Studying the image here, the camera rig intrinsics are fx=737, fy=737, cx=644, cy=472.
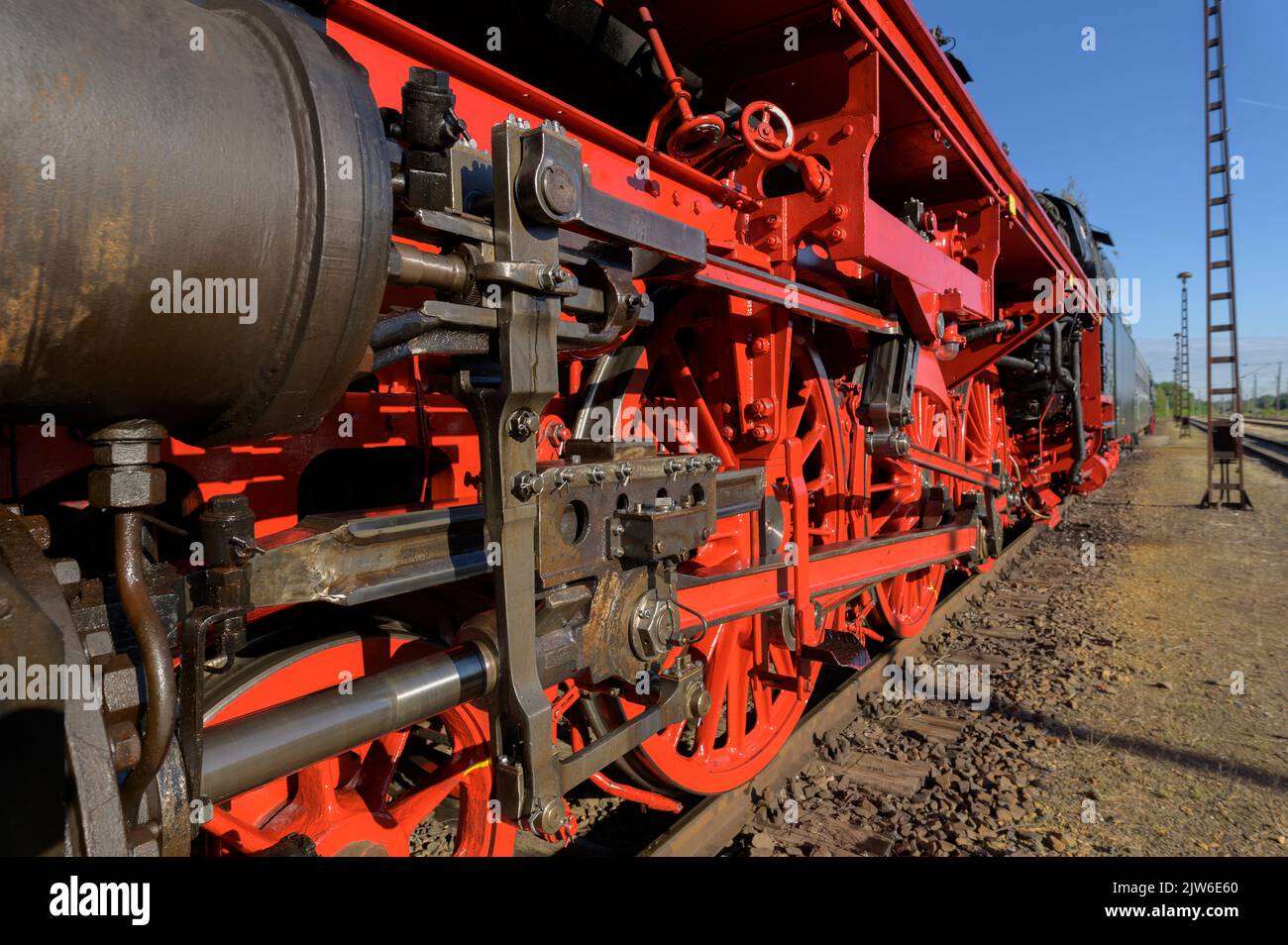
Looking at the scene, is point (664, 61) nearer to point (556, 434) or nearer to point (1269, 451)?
point (556, 434)

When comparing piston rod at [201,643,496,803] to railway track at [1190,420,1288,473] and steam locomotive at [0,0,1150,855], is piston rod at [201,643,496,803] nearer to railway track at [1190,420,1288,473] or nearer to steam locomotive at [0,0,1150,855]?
steam locomotive at [0,0,1150,855]

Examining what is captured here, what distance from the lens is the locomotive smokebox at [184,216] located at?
814 mm

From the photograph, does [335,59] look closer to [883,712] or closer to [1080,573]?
[883,712]

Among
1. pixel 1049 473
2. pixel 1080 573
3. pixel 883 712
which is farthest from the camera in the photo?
pixel 1049 473

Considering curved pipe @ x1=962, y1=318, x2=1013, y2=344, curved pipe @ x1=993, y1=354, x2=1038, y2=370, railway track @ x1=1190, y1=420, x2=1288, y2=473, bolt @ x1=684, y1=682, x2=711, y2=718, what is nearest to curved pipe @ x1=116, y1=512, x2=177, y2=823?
bolt @ x1=684, y1=682, x2=711, y2=718

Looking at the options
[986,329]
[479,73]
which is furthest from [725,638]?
[986,329]

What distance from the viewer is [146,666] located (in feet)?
3.13

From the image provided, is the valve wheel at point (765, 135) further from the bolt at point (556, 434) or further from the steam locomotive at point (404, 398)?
the bolt at point (556, 434)

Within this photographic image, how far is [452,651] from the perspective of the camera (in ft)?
4.63

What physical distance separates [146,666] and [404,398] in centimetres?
126

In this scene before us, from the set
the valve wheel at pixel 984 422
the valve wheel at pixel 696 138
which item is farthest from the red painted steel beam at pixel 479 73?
the valve wheel at pixel 984 422

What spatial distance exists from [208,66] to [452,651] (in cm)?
100

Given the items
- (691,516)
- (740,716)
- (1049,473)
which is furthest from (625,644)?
(1049,473)

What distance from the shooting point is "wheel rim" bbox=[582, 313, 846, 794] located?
2967 mm
